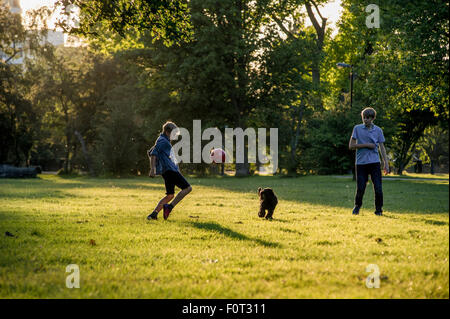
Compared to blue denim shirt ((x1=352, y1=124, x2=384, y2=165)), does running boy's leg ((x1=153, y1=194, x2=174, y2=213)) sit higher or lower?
lower

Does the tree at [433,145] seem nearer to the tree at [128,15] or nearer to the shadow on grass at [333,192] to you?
the shadow on grass at [333,192]

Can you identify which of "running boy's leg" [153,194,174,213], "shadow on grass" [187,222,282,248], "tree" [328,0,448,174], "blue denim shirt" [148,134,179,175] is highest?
"tree" [328,0,448,174]

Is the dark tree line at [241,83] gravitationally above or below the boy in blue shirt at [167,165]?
above

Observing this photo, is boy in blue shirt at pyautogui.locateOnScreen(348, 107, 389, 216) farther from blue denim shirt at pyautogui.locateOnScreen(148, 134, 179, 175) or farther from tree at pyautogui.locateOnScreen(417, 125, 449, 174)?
tree at pyautogui.locateOnScreen(417, 125, 449, 174)

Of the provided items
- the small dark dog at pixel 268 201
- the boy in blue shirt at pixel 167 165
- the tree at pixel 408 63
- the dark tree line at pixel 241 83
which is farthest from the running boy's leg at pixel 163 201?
the tree at pixel 408 63

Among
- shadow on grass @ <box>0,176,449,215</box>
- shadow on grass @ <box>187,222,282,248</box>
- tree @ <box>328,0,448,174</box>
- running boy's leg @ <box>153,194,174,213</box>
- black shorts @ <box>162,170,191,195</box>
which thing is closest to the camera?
shadow on grass @ <box>187,222,282,248</box>

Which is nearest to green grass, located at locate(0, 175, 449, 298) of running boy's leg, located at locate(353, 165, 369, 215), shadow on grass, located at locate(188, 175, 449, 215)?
running boy's leg, located at locate(353, 165, 369, 215)

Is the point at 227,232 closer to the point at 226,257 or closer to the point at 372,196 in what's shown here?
the point at 226,257

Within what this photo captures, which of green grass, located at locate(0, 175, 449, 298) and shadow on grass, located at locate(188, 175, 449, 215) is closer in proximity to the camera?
green grass, located at locate(0, 175, 449, 298)

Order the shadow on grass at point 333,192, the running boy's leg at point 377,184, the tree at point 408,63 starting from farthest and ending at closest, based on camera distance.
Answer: the tree at point 408,63
the shadow on grass at point 333,192
the running boy's leg at point 377,184

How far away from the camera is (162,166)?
941 cm

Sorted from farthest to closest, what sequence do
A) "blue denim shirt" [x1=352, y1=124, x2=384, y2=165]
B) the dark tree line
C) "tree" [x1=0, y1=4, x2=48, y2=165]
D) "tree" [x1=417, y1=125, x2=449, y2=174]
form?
"tree" [x1=417, y1=125, x2=449, y2=174] → "tree" [x1=0, y1=4, x2=48, y2=165] → the dark tree line → "blue denim shirt" [x1=352, y1=124, x2=384, y2=165]

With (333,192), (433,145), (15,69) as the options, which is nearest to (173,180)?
(333,192)
